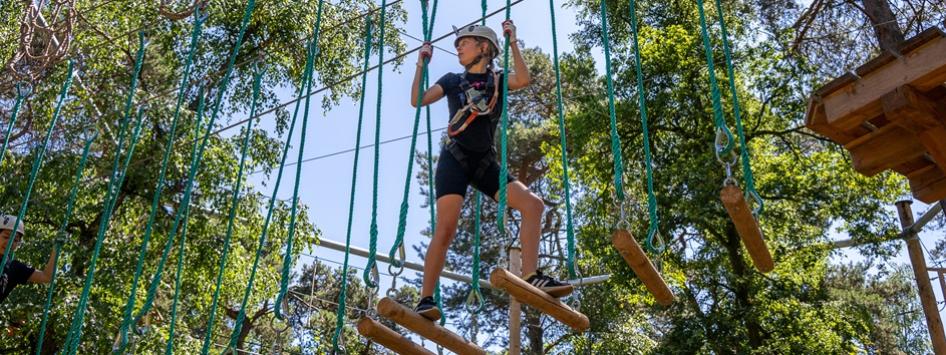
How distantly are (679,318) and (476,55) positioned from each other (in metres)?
7.41

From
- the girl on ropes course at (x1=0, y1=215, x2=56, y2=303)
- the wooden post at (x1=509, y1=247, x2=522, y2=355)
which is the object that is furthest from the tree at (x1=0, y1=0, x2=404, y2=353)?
the girl on ropes course at (x1=0, y1=215, x2=56, y2=303)

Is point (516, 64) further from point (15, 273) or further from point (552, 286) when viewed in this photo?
point (15, 273)

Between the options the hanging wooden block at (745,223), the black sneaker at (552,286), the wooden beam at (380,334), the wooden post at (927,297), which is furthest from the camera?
the wooden post at (927,297)

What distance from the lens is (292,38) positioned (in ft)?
30.4

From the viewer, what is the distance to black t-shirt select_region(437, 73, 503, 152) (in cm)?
347

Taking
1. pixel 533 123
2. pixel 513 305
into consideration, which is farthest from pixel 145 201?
pixel 533 123

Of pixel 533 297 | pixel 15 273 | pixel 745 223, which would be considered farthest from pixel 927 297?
pixel 15 273

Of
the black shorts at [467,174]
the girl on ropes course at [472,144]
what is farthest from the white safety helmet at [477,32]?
the black shorts at [467,174]

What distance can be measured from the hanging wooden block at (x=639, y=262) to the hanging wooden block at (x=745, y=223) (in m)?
0.33

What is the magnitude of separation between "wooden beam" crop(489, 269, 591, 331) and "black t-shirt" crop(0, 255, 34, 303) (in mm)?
2800

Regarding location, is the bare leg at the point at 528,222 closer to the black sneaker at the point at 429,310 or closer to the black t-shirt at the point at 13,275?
the black sneaker at the point at 429,310

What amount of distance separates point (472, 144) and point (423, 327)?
2.42 ft

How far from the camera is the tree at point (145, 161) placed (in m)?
7.74

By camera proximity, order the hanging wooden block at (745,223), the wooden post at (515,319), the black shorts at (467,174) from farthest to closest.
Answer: the wooden post at (515,319) < the black shorts at (467,174) < the hanging wooden block at (745,223)
